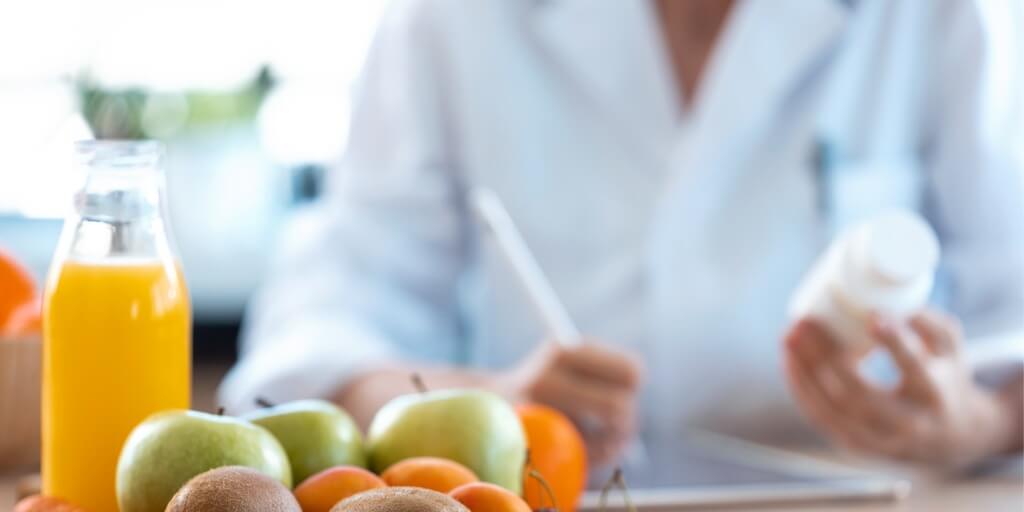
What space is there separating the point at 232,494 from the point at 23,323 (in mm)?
607

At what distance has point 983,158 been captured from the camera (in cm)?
130

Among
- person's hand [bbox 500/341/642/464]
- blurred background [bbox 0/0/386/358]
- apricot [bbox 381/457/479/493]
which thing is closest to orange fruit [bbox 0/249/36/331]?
person's hand [bbox 500/341/642/464]

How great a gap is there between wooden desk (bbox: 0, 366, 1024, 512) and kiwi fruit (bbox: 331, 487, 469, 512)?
0.54 meters

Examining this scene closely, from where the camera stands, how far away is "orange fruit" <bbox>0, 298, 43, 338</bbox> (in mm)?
1002

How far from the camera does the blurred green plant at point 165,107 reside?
3348 millimetres

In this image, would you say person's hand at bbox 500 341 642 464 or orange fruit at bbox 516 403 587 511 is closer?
orange fruit at bbox 516 403 587 511

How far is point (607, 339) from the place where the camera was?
1.41 meters

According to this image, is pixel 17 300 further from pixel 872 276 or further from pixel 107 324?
pixel 872 276

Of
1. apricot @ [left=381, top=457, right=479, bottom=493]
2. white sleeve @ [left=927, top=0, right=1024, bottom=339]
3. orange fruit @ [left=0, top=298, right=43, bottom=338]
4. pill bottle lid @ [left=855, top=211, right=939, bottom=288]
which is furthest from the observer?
white sleeve @ [left=927, top=0, right=1024, bottom=339]

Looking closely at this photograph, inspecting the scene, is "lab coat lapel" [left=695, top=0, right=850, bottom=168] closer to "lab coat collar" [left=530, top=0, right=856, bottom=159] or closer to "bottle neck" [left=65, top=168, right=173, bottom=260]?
"lab coat collar" [left=530, top=0, right=856, bottom=159]

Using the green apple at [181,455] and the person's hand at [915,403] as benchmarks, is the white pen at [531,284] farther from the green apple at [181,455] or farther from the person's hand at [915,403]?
the green apple at [181,455]

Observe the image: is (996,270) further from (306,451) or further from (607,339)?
(306,451)

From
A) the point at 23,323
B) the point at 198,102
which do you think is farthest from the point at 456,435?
the point at 198,102

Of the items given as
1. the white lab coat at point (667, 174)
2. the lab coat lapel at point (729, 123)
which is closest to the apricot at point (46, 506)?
the white lab coat at point (667, 174)
